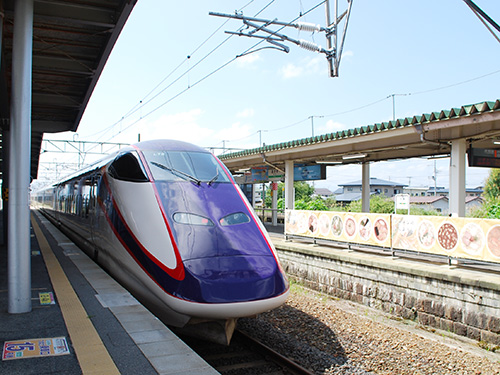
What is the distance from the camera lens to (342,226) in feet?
38.2

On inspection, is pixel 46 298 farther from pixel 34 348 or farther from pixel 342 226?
pixel 342 226

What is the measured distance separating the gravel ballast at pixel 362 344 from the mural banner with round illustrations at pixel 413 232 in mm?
1678

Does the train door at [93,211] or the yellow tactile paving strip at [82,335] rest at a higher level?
the train door at [93,211]

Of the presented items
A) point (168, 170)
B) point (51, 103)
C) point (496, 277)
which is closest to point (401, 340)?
point (496, 277)

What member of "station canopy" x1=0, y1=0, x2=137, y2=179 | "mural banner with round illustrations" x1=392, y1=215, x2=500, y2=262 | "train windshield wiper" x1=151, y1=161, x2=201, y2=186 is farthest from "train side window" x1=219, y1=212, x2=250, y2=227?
"mural banner with round illustrations" x1=392, y1=215, x2=500, y2=262

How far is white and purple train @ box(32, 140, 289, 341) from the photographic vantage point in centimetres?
493

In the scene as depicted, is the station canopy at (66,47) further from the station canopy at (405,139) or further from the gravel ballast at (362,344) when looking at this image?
the station canopy at (405,139)

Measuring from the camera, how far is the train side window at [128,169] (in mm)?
6561

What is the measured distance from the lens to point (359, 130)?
41.5 feet

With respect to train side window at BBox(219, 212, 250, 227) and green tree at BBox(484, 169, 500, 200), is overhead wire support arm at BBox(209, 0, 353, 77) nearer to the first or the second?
train side window at BBox(219, 212, 250, 227)

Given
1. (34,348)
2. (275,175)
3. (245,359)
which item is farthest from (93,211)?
(275,175)

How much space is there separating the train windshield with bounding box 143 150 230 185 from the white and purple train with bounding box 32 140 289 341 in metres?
0.02

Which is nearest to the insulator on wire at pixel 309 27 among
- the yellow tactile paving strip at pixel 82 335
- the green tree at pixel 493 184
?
the yellow tactile paving strip at pixel 82 335

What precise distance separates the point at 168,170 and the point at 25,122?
208 centimetres
